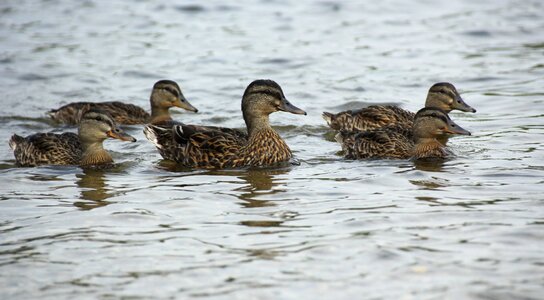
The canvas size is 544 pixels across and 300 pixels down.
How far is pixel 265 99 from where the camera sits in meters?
12.6

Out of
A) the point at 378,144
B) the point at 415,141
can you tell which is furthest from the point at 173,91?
the point at 415,141

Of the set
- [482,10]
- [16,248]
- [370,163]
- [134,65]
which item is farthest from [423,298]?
[482,10]

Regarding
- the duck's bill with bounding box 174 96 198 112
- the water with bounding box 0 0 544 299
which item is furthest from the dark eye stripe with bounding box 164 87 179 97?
the water with bounding box 0 0 544 299

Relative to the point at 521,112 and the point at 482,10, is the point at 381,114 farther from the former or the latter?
the point at 482,10

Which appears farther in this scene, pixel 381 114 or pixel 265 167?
pixel 381 114

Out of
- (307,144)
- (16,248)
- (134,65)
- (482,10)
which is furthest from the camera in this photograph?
(482,10)

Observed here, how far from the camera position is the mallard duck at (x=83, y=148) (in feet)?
41.7

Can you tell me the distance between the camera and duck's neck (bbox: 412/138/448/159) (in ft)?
41.1

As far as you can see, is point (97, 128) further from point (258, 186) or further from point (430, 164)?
point (430, 164)

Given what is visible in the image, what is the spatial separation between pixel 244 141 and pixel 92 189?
2.06 m

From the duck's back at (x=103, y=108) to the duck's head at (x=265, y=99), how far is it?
3025 millimetres

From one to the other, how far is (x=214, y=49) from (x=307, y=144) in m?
6.56

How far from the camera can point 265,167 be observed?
12391 mm

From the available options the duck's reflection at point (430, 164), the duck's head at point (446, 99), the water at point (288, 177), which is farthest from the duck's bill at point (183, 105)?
the duck's reflection at point (430, 164)
